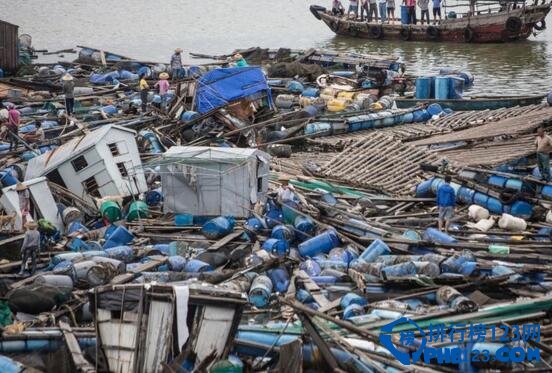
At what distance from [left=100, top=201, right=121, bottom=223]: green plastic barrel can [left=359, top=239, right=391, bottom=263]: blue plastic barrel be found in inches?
203

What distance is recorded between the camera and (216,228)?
17438 mm

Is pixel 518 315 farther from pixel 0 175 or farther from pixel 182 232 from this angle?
pixel 0 175

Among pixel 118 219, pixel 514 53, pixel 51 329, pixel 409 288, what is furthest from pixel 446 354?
pixel 514 53

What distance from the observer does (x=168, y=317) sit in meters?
11.7

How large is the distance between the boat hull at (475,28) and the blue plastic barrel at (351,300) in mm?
34947

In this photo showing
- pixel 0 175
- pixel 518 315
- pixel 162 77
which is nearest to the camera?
pixel 518 315

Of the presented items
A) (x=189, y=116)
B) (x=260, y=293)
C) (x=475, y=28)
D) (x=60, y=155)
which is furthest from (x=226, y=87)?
(x=475, y=28)

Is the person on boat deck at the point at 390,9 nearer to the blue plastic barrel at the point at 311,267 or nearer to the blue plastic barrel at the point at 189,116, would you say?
the blue plastic barrel at the point at 189,116

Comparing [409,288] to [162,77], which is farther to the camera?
[162,77]

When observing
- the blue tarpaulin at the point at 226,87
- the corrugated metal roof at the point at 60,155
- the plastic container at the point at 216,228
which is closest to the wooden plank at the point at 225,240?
the plastic container at the point at 216,228

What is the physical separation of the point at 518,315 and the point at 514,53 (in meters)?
34.9

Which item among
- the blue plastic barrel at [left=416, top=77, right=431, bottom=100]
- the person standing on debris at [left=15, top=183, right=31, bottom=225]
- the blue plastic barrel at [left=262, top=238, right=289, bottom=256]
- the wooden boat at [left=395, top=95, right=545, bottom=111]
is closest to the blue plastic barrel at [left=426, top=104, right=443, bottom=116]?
the wooden boat at [left=395, top=95, right=545, bottom=111]

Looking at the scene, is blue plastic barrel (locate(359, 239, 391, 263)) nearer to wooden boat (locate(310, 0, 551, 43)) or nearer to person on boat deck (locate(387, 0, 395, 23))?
wooden boat (locate(310, 0, 551, 43))

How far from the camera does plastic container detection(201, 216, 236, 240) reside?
17.4m
